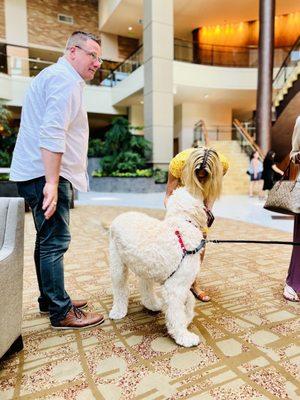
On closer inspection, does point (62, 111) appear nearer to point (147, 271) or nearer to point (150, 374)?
point (147, 271)

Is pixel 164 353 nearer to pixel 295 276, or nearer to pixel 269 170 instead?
pixel 295 276

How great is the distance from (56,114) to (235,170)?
11.1m

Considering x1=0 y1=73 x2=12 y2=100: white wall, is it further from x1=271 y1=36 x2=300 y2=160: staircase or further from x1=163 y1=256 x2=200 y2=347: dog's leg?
x1=163 y1=256 x2=200 y2=347: dog's leg

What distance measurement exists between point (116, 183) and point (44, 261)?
400 inches

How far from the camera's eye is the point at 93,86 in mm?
15555

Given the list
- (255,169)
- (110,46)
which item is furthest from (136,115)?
(255,169)

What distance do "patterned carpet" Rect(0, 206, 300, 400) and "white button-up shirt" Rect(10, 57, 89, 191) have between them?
3.25 feet

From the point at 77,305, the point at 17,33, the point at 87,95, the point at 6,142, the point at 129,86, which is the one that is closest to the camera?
the point at 77,305

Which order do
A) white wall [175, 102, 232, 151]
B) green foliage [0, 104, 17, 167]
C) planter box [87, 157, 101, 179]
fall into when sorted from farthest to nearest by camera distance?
white wall [175, 102, 232, 151], planter box [87, 157, 101, 179], green foliage [0, 104, 17, 167]

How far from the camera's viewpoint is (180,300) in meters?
1.73

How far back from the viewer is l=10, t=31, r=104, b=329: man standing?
164 centimetres

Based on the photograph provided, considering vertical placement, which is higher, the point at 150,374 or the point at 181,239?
the point at 181,239

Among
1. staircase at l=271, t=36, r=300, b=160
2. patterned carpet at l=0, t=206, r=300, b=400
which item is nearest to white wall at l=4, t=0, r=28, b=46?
staircase at l=271, t=36, r=300, b=160

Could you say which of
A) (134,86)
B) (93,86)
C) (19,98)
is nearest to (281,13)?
(134,86)
